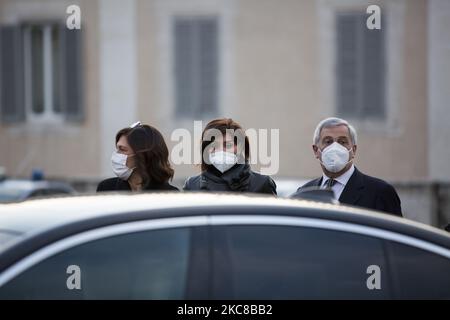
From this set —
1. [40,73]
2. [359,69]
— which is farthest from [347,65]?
[40,73]

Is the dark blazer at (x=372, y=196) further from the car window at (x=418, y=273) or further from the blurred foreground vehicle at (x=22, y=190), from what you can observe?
the blurred foreground vehicle at (x=22, y=190)

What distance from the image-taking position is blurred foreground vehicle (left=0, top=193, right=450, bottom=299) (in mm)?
3598

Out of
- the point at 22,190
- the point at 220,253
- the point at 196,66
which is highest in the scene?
the point at 196,66

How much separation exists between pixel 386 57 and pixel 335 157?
12.6 metres

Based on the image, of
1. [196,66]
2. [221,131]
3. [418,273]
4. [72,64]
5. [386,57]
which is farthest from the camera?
[72,64]

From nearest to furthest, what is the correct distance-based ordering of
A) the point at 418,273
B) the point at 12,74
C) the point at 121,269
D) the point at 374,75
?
1. the point at 121,269
2. the point at 418,273
3. the point at 374,75
4. the point at 12,74

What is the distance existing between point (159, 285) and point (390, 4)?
49.8 feet

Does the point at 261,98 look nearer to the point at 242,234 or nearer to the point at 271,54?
the point at 271,54

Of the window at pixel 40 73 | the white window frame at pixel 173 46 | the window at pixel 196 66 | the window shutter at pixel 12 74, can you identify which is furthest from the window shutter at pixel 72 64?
the window at pixel 196 66

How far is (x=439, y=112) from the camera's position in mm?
18266

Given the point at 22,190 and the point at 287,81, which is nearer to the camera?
the point at 22,190

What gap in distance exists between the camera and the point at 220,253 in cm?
364

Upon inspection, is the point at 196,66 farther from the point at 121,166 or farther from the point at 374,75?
the point at 121,166
